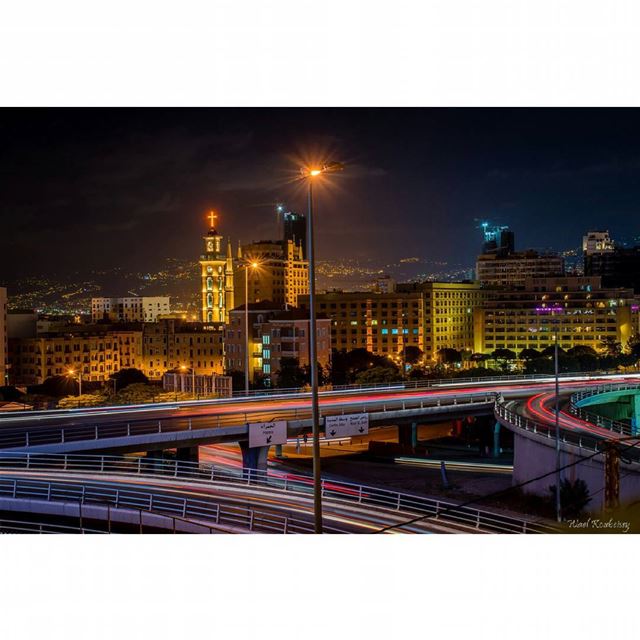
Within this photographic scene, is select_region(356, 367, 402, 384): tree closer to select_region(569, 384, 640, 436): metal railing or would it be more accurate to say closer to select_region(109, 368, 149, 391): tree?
select_region(569, 384, 640, 436): metal railing

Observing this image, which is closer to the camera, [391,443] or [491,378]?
[391,443]

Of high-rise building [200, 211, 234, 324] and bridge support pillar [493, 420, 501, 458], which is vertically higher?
high-rise building [200, 211, 234, 324]

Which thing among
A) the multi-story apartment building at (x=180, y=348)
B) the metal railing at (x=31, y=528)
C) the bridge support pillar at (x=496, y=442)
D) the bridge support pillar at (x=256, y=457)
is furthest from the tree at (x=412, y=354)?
the metal railing at (x=31, y=528)

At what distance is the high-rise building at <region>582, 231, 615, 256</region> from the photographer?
75125 mm

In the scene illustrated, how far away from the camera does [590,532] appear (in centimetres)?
1073

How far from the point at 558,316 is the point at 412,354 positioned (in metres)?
10.2

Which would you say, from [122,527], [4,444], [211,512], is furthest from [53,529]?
[4,444]

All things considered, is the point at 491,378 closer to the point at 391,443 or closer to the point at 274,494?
the point at 391,443

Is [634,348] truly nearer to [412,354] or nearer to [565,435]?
[412,354]

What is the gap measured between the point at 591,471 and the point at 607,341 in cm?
4623

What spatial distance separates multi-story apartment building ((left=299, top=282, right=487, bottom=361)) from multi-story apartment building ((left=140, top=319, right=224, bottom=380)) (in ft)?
25.3

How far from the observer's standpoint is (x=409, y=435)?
2606 centimetres

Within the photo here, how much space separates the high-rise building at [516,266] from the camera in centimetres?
8000

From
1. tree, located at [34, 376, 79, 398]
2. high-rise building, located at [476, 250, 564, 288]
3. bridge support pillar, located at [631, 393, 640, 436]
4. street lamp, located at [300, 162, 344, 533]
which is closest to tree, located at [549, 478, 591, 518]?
street lamp, located at [300, 162, 344, 533]
